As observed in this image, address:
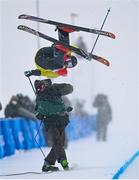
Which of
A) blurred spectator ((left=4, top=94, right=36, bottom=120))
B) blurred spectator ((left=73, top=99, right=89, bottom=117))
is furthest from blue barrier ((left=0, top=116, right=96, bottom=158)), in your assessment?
blurred spectator ((left=73, top=99, right=89, bottom=117))

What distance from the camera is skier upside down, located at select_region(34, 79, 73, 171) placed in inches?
341

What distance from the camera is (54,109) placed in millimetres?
8703

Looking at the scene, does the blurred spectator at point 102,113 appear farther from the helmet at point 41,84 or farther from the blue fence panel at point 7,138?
the helmet at point 41,84

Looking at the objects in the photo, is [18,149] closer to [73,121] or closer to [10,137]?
[10,137]

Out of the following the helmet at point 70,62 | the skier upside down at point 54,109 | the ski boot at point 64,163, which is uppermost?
the helmet at point 70,62

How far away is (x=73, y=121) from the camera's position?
65.7 ft

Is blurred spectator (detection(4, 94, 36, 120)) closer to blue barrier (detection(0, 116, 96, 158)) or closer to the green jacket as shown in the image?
blue barrier (detection(0, 116, 96, 158))

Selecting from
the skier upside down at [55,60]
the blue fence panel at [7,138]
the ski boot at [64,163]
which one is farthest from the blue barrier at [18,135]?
the skier upside down at [55,60]

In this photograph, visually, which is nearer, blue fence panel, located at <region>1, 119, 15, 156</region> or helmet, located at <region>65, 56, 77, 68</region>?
helmet, located at <region>65, 56, 77, 68</region>

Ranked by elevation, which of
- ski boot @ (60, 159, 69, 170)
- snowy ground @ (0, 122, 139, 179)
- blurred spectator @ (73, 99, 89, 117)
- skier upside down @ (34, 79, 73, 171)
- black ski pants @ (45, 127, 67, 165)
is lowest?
blurred spectator @ (73, 99, 89, 117)

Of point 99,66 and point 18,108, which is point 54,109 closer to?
point 18,108

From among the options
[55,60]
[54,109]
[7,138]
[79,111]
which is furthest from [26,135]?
[79,111]

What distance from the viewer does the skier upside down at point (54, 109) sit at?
8.67 metres

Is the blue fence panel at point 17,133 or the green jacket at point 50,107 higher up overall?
the green jacket at point 50,107
